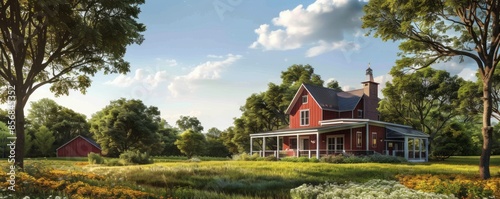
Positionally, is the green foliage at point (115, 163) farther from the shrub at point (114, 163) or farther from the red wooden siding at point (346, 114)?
the red wooden siding at point (346, 114)

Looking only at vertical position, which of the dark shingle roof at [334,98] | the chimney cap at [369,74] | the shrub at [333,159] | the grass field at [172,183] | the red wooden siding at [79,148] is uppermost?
the chimney cap at [369,74]

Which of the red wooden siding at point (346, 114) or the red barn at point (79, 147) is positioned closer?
the red wooden siding at point (346, 114)

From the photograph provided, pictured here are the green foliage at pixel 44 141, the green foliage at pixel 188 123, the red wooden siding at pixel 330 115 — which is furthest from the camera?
the green foliage at pixel 188 123

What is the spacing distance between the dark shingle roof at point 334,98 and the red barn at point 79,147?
32509 mm

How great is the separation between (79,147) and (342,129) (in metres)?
38.6

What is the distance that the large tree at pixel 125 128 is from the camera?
42.2 meters

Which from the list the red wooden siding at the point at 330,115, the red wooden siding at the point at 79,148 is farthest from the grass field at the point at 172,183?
the red wooden siding at the point at 79,148

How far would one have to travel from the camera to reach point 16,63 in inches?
668

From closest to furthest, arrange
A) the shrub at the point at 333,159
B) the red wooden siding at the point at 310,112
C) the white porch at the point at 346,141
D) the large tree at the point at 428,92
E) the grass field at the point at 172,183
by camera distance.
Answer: the grass field at the point at 172,183 < the shrub at the point at 333,159 < the white porch at the point at 346,141 < the red wooden siding at the point at 310,112 < the large tree at the point at 428,92

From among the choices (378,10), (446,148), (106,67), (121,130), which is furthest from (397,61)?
(121,130)

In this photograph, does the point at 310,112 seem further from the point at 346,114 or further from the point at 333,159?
the point at 333,159

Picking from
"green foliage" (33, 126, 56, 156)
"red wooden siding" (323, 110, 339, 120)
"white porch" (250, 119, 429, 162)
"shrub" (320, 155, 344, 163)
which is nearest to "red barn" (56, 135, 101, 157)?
"green foliage" (33, 126, 56, 156)

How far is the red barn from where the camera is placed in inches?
2148

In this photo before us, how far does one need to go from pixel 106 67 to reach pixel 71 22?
412 centimetres
